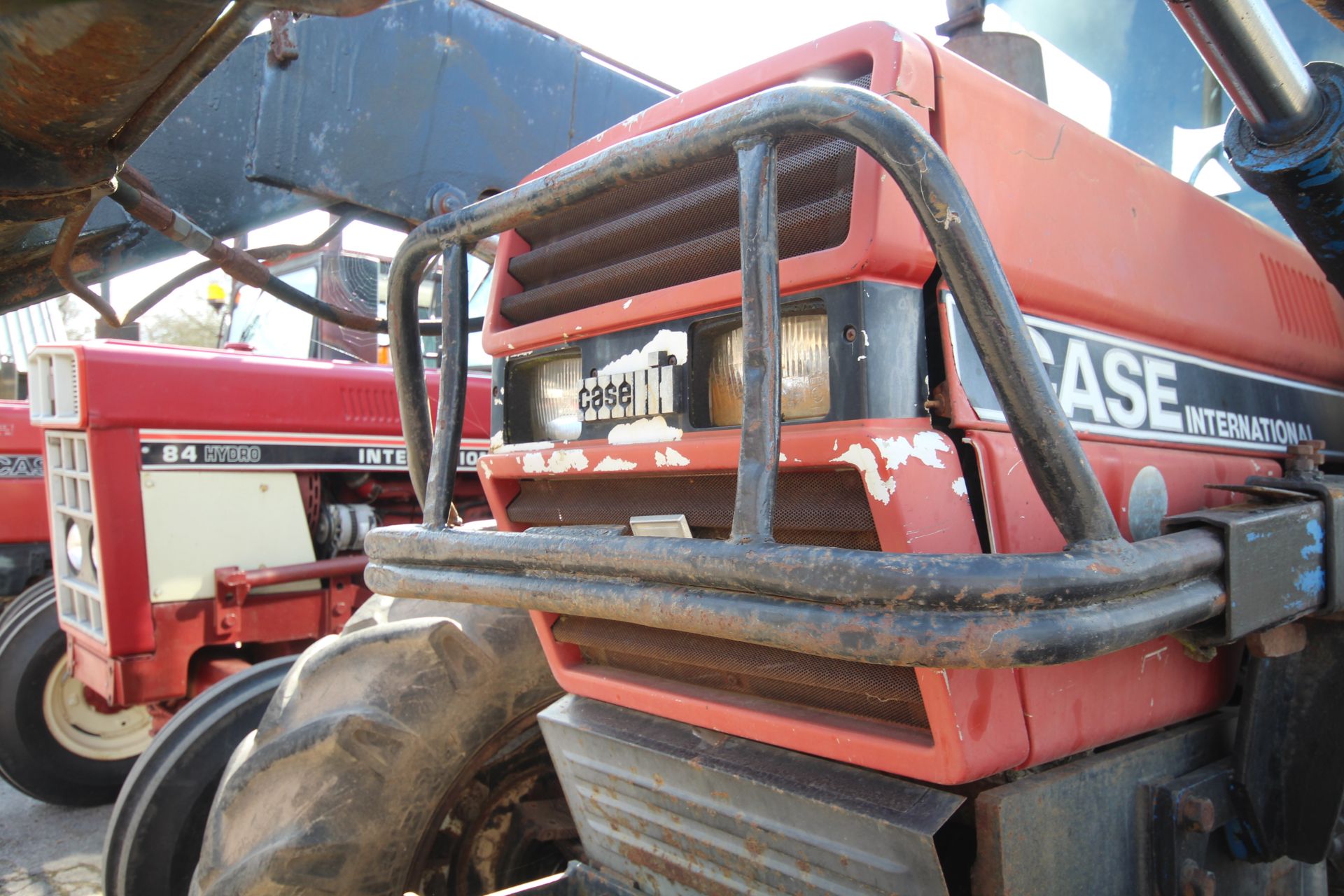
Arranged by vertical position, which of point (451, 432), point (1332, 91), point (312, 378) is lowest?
point (451, 432)

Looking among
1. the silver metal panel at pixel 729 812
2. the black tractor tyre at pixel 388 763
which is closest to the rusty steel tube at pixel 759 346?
the silver metal panel at pixel 729 812

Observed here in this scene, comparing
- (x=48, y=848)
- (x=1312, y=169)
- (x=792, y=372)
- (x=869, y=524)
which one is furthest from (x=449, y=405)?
(x=48, y=848)

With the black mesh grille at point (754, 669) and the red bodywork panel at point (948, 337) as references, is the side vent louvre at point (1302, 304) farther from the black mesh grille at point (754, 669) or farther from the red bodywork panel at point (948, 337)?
the black mesh grille at point (754, 669)

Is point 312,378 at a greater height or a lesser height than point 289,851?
greater

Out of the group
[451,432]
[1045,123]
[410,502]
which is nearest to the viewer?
[1045,123]

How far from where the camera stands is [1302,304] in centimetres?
189

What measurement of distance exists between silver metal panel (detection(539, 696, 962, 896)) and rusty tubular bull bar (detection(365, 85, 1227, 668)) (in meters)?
0.34

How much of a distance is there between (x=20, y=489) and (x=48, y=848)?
1895 mm

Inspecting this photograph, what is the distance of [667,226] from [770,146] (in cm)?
36

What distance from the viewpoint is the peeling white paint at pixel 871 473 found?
1.09 meters

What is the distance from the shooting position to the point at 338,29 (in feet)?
8.77

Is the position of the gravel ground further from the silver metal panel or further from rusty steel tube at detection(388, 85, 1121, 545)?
rusty steel tube at detection(388, 85, 1121, 545)

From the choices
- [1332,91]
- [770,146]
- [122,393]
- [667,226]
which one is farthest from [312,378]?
[1332,91]

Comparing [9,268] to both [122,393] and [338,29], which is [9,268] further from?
[338,29]
